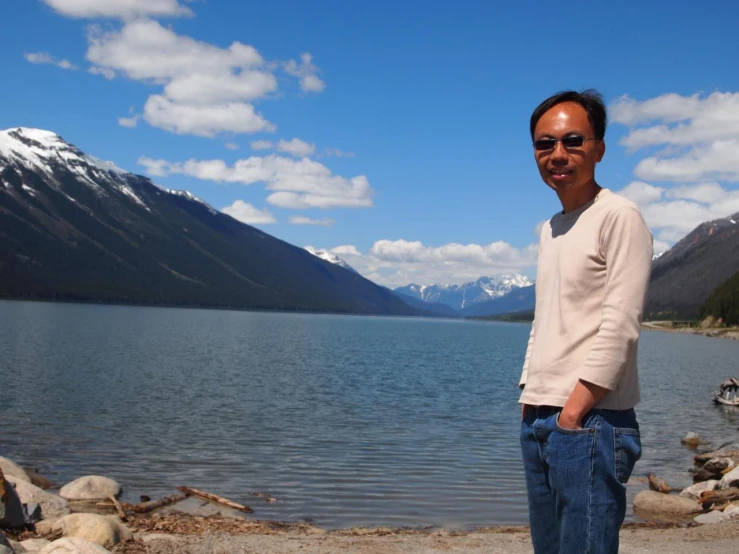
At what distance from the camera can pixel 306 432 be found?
27688 mm

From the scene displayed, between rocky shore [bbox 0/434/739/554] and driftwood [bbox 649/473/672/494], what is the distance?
103cm

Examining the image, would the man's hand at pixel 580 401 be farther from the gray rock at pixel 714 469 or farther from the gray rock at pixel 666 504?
the gray rock at pixel 714 469

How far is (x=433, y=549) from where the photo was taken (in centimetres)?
1215

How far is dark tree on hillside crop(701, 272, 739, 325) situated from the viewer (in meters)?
171

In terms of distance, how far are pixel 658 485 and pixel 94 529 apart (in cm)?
1540

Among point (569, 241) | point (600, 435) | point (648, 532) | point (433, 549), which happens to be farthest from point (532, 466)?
point (648, 532)

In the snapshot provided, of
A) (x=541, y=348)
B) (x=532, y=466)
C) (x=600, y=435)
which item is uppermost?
(x=541, y=348)

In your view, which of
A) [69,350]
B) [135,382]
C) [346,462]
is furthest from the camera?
[69,350]

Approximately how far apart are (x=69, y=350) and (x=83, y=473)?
47547 millimetres

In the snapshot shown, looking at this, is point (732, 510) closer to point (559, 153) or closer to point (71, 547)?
point (71, 547)

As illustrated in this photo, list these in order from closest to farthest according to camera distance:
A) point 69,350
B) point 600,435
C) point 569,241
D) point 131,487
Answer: point 600,435 < point 569,241 < point 131,487 < point 69,350

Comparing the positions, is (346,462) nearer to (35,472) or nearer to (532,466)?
(35,472)

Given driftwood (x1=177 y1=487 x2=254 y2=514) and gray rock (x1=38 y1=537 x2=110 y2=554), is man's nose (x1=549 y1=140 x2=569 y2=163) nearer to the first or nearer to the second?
gray rock (x1=38 y1=537 x2=110 y2=554)

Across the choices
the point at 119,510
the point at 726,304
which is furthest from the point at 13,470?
the point at 726,304
